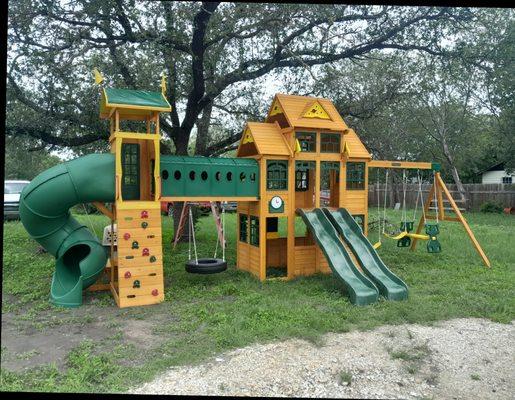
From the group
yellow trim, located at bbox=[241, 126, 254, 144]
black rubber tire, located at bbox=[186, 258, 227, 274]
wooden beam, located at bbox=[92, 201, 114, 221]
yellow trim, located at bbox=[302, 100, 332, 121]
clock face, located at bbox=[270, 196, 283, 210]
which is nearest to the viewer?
black rubber tire, located at bbox=[186, 258, 227, 274]

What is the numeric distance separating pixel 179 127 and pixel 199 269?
6.38 m

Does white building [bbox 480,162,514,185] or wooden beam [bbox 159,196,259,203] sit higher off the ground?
white building [bbox 480,162,514,185]

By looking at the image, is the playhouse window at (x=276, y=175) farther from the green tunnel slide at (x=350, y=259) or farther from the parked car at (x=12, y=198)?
the parked car at (x=12, y=198)

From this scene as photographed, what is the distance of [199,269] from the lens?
7781 mm

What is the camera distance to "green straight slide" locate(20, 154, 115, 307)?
7520 millimetres

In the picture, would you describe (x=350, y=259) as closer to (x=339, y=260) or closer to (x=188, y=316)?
(x=339, y=260)

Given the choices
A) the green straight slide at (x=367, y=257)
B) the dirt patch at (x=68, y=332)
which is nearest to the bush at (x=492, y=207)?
the green straight slide at (x=367, y=257)

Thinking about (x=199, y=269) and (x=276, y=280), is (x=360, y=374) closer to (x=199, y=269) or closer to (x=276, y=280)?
(x=199, y=269)

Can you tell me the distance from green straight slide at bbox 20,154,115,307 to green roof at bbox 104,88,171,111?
1.03m

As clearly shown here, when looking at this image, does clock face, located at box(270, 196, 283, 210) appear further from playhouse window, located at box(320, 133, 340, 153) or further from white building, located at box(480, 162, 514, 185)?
white building, located at box(480, 162, 514, 185)

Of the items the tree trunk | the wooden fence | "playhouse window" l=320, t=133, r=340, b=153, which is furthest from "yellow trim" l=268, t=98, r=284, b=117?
the wooden fence

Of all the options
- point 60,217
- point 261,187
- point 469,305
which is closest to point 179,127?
point 261,187

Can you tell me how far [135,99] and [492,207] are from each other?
24438 millimetres

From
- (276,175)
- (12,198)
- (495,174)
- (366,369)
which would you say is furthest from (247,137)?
(495,174)
